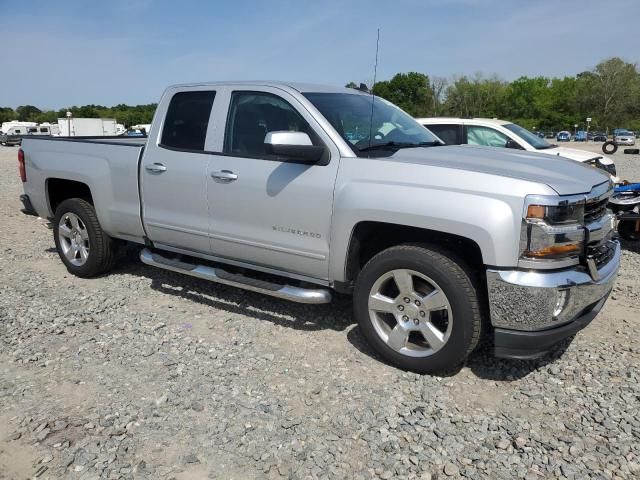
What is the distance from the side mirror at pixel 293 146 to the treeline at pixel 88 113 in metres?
106

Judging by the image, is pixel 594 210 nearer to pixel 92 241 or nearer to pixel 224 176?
pixel 224 176

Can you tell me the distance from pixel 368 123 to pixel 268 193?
0.96 metres

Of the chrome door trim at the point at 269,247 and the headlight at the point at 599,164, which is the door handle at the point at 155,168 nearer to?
the chrome door trim at the point at 269,247

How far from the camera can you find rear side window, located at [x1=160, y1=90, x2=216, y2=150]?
4426mm

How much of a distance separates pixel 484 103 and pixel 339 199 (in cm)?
7833


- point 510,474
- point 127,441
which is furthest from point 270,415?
point 510,474

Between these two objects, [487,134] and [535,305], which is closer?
[535,305]

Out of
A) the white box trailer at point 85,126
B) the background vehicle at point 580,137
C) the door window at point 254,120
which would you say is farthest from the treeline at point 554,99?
the door window at point 254,120

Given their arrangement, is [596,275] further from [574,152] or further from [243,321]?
[574,152]

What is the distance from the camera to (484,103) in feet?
249

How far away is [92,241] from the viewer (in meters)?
5.29

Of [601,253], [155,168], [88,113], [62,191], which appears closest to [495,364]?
[601,253]

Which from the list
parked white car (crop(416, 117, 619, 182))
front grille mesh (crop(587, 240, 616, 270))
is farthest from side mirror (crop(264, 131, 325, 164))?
parked white car (crop(416, 117, 619, 182))

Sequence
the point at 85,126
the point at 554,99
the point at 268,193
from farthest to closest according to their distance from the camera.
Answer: the point at 554,99 < the point at 85,126 < the point at 268,193
